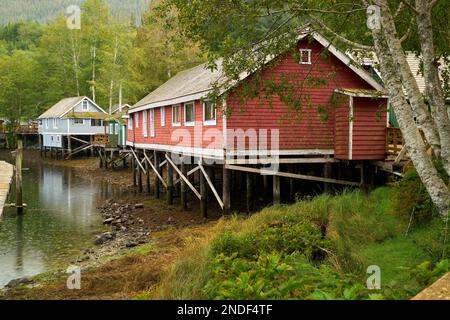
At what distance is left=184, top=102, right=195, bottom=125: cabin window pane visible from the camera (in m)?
18.7

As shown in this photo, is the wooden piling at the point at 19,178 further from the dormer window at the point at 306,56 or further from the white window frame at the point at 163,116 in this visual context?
the dormer window at the point at 306,56

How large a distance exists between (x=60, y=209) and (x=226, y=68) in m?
14.9

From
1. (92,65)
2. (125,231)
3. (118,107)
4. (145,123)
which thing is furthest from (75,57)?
(125,231)

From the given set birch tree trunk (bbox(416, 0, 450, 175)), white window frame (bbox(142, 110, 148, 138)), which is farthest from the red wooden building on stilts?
white window frame (bbox(142, 110, 148, 138))

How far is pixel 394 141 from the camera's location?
15.9m

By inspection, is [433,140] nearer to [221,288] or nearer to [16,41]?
[221,288]

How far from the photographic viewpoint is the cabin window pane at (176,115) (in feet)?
66.5

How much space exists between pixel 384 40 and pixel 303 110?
670cm

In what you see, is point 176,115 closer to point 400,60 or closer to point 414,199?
point 414,199

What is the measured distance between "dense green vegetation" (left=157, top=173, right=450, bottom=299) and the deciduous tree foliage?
137 centimetres

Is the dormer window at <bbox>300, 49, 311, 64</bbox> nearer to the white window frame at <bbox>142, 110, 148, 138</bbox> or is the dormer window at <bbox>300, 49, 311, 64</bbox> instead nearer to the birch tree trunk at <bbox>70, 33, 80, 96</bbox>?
the white window frame at <bbox>142, 110, 148, 138</bbox>

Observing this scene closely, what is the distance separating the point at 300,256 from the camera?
834 centimetres

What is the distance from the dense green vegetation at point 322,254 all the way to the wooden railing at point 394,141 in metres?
→ 2.50

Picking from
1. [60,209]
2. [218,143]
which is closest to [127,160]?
[60,209]
